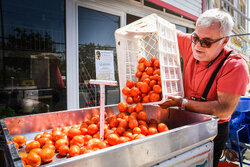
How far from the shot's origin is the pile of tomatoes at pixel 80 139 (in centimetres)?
112

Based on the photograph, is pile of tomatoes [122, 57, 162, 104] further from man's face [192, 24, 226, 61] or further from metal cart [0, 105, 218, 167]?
man's face [192, 24, 226, 61]

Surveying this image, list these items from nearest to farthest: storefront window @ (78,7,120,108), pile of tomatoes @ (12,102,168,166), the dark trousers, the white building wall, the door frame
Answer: pile of tomatoes @ (12,102,168,166)
the dark trousers
the door frame
storefront window @ (78,7,120,108)
the white building wall

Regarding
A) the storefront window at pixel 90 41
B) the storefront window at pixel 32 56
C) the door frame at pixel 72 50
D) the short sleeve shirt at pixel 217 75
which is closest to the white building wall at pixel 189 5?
the storefront window at pixel 90 41

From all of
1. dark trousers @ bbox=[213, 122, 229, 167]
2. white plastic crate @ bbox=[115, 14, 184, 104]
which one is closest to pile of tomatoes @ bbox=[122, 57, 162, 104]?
white plastic crate @ bbox=[115, 14, 184, 104]

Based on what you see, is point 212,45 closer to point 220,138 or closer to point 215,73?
point 215,73

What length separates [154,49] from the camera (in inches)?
77.2

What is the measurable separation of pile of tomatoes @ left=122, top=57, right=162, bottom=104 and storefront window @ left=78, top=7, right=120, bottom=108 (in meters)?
2.24

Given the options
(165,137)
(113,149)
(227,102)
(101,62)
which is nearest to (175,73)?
(227,102)

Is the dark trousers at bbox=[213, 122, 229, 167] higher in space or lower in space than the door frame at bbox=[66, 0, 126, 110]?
lower

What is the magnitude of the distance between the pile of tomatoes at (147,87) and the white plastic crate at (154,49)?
10 cm

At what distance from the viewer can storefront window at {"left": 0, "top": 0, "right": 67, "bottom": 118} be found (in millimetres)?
3201

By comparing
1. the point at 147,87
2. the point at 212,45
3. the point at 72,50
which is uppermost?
the point at 72,50

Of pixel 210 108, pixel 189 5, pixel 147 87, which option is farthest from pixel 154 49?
pixel 189 5

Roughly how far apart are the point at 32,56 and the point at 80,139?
9.07ft
